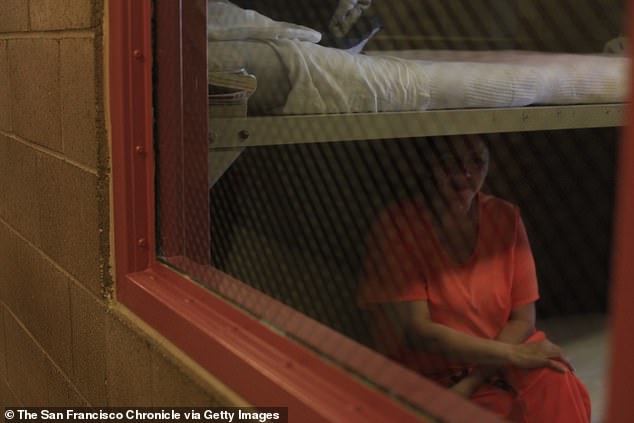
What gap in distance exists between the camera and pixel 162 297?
0.99 meters

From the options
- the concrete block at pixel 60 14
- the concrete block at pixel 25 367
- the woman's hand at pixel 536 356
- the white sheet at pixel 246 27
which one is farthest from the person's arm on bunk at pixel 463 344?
the concrete block at pixel 25 367

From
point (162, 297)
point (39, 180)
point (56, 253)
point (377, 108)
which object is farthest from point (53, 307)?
point (377, 108)

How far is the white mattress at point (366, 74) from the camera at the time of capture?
1162mm

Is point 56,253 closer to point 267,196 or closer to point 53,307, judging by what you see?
point 53,307

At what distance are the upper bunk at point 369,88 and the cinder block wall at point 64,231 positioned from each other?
0.21 meters

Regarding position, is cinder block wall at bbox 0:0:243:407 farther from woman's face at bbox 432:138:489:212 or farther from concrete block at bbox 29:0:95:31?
woman's face at bbox 432:138:489:212

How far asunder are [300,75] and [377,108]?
154mm

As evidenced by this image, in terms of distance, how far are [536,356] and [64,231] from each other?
85 centimetres

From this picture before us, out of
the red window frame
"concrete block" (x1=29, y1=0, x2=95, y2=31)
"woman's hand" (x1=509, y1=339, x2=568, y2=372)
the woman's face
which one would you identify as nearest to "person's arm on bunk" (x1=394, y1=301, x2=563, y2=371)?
"woman's hand" (x1=509, y1=339, x2=568, y2=372)

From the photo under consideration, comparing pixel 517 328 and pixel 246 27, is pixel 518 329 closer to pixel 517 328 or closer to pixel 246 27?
pixel 517 328

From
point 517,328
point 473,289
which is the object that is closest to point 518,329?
point 517,328

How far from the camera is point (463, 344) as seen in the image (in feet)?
4.04

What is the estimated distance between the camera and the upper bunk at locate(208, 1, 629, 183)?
42.0 inches

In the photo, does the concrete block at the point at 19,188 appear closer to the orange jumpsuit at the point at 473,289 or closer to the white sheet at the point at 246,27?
the white sheet at the point at 246,27
